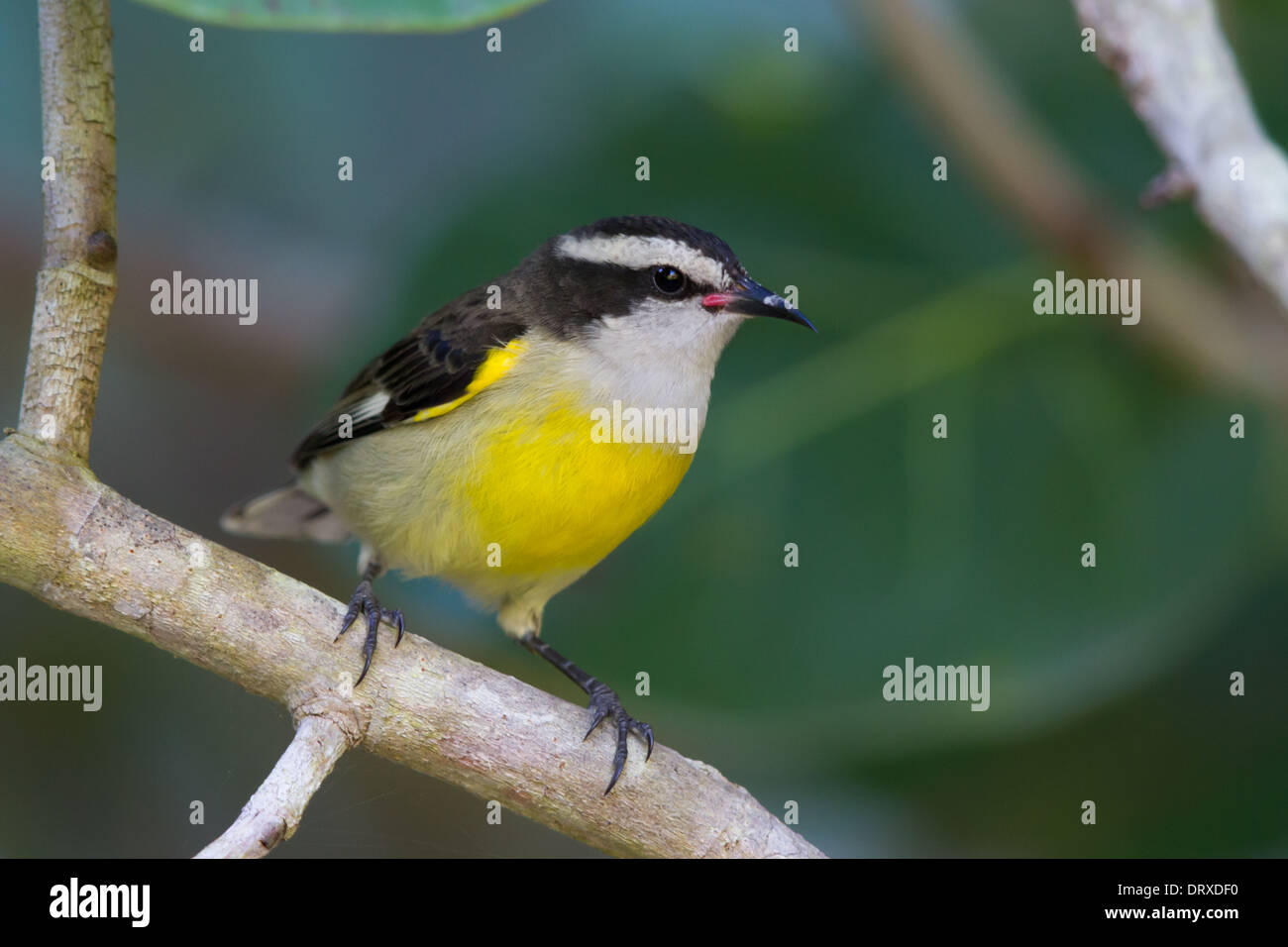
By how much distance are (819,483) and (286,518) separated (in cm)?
160

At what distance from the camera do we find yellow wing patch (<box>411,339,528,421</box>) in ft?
11.1

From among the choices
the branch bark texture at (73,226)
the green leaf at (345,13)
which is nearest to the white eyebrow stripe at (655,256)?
the green leaf at (345,13)

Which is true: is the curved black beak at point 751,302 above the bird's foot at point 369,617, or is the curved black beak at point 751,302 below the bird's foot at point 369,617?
above

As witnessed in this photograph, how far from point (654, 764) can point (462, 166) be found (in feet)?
9.71

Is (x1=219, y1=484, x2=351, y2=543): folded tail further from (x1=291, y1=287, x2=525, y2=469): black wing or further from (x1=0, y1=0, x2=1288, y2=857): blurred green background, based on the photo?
(x1=291, y1=287, x2=525, y2=469): black wing

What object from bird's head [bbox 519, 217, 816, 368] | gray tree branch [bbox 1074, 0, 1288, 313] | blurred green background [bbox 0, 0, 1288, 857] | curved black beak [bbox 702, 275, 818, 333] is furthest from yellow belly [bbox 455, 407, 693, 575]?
gray tree branch [bbox 1074, 0, 1288, 313]

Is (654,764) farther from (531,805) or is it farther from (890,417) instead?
(890,417)

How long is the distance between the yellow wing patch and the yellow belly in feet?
0.50

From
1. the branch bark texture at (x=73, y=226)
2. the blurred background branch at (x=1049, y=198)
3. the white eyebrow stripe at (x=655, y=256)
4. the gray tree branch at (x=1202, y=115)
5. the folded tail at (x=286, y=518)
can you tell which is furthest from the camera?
the folded tail at (x=286, y=518)

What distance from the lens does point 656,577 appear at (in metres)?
4.08

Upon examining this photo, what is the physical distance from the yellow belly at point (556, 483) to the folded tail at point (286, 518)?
1.08 metres

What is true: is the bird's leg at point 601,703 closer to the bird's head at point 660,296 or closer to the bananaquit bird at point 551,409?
the bananaquit bird at point 551,409

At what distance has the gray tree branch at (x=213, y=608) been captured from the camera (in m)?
2.42

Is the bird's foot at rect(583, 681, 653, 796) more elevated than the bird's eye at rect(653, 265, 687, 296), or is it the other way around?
the bird's eye at rect(653, 265, 687, 296)
